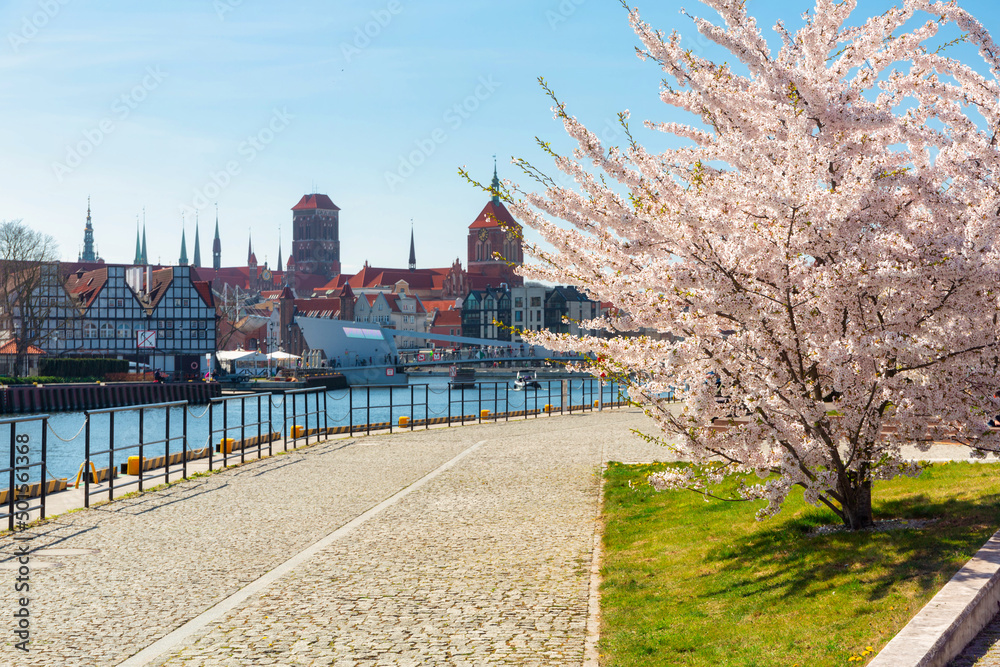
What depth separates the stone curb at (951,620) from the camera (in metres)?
5.02

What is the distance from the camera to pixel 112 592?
8180 millimetres

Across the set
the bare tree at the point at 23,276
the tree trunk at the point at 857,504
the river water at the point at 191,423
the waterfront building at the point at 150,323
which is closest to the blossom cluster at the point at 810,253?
the tree trunk at the point at 857,504

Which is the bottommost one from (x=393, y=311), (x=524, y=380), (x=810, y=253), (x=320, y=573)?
(x=524, y=380)

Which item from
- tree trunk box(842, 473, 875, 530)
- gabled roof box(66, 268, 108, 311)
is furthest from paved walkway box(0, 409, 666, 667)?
gabled roof box(66, 268, 108, 311)

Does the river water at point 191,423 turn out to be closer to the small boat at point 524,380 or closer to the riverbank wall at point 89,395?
the riverbank wall at point 89,395

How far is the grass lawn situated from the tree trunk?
0.27m

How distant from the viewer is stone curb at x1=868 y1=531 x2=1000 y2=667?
16.5 ft

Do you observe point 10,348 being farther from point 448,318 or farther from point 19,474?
point 448,318

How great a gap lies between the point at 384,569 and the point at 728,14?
5.96 meters

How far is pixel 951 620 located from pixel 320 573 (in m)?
5.54

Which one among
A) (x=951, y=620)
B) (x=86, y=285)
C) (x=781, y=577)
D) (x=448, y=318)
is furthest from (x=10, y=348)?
(x=448, y=318)

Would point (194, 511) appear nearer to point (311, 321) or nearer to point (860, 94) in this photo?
point (860, 94)

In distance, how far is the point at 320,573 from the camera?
898 cm

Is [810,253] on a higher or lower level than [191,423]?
higher
